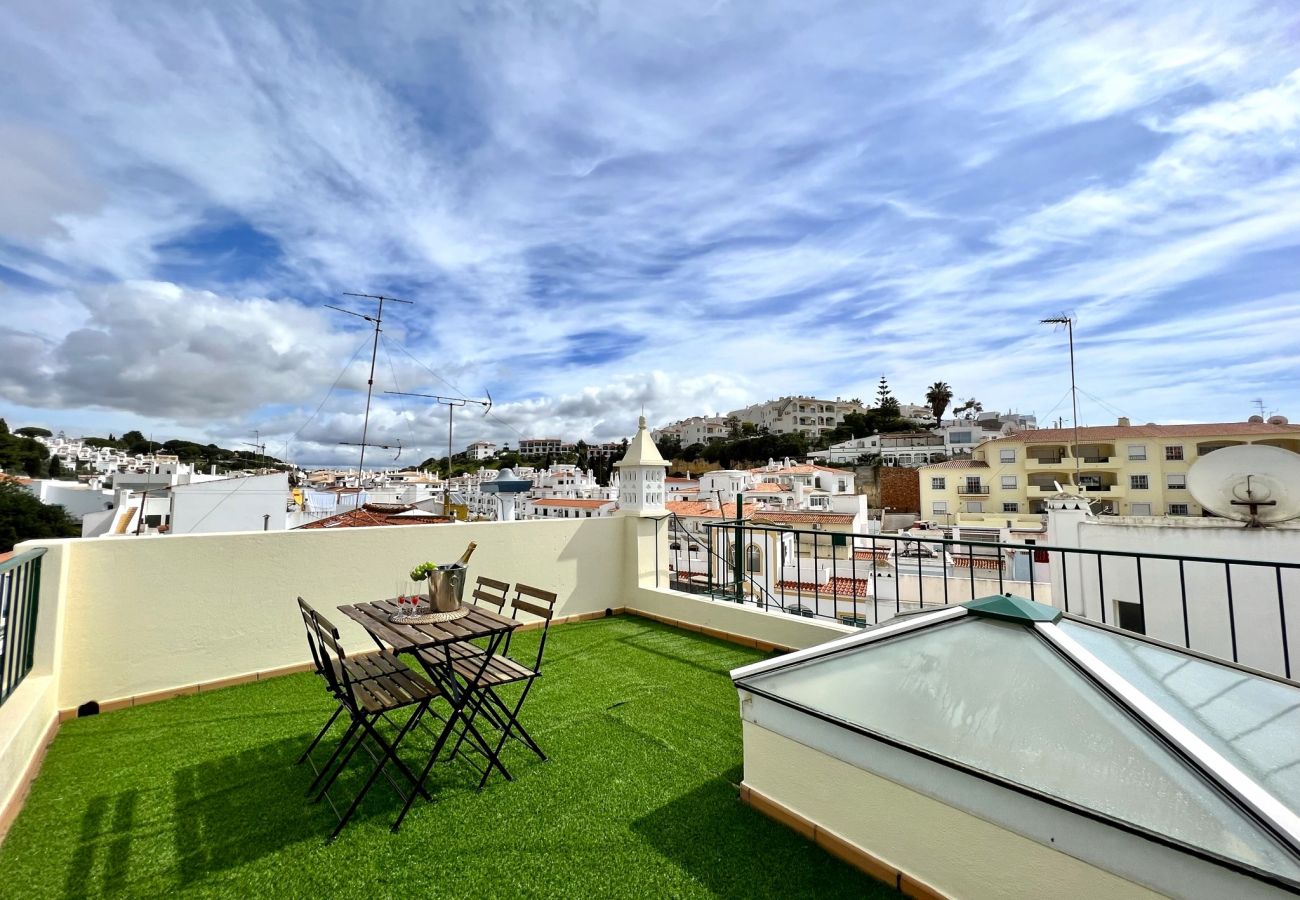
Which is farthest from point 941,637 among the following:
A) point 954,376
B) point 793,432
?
point 954,376

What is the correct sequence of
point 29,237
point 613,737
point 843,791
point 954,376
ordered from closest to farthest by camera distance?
point 843,791 → point 613,737 → point 29,237 → point 954,376

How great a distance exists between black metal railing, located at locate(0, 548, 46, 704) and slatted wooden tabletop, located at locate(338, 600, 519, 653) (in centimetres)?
165

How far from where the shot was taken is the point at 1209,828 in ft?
4.45

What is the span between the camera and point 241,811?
248 cm

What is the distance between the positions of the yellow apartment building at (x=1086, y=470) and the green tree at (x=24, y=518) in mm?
52791

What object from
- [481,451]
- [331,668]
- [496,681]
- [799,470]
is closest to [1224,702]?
[496,681]

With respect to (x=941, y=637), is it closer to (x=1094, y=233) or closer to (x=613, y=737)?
(x=613, y=737)

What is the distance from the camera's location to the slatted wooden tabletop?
260 centimetres

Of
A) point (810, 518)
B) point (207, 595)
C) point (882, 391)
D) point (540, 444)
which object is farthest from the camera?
point (540, 444)

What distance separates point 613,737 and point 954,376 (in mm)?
86235

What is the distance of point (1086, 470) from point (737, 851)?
151ft

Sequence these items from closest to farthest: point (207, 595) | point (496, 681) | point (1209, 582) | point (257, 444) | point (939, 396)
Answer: point (496, 681) → point (207, 595) → point (1209, 582) → point (257, 444) → point (939, 396)

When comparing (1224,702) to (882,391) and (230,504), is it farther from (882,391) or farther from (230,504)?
(882,391)

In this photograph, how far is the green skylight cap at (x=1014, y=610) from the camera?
7.02ft
